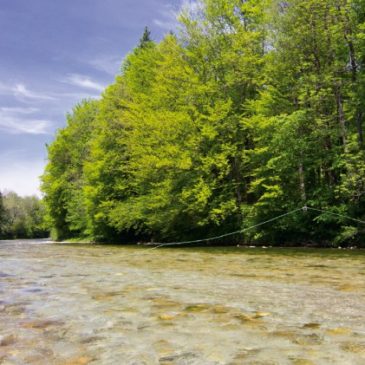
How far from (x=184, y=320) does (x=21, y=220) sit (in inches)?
3128

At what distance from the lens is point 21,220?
253 ft

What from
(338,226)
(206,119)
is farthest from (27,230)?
(338,226)

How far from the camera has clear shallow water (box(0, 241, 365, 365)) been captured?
3090 millimetres

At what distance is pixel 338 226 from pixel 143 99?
14.3 m

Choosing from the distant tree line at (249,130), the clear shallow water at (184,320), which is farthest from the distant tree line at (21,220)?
the clear shallow water at (184,320)

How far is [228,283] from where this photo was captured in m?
6.71

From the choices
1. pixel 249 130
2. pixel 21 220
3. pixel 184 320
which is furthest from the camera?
pixel 21 220

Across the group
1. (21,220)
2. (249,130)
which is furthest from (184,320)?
(21,220)

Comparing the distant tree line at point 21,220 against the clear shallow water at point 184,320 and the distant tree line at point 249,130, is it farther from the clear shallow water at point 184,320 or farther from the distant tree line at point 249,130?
the clear shallow water at point 184,320

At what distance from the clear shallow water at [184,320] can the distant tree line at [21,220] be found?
6927 centimetres

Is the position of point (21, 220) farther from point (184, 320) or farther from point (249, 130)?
point (184, 320)

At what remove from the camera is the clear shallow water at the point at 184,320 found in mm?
3090

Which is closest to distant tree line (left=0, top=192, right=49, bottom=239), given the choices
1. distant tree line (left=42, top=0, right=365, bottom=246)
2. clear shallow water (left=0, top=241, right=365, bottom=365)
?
distant tree line (left=42, top=0, right=365, bottom=246)

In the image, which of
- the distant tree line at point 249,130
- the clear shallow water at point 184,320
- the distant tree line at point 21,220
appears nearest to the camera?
the clear shallow water at point 184,320
